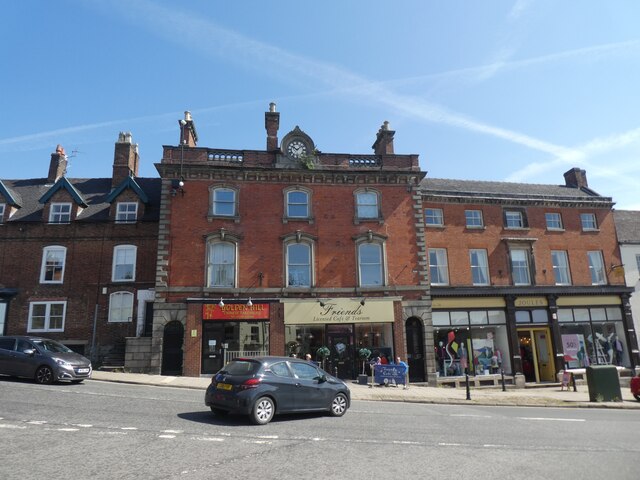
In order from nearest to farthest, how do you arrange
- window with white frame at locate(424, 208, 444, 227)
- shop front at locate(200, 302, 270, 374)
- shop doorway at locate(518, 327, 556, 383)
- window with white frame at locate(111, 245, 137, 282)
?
shop front at locate(200, 302, 270, 374) < window with white frame at locate(111, 245, 137, 282) < shop doorway at locate(518, 327, 556, 383) < window with white frame at locate(424, 208, 444, 227)

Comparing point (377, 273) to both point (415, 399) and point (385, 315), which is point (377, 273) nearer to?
point (385, 315)

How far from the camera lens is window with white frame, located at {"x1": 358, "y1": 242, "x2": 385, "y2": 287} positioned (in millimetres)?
21656

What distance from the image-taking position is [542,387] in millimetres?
22531

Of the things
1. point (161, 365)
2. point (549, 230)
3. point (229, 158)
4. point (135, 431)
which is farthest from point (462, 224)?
point (135, 431)

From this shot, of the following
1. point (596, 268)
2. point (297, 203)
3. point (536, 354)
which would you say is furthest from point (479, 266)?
point (297, 203)

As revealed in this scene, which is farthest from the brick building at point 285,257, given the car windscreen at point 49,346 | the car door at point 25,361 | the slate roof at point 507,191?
the car door at point 25,361

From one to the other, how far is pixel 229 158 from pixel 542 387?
20.3m

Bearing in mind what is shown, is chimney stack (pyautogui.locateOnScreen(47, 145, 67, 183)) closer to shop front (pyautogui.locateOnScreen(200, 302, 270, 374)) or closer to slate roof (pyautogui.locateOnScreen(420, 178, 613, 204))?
shop front (pyautogui.locateOnScreen(200, 302, 270, 374))

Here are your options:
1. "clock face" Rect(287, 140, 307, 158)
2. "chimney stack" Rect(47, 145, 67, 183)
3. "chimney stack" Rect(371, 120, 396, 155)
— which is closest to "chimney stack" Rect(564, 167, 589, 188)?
"chimney stack" Rect(371, 120, 396, 155)

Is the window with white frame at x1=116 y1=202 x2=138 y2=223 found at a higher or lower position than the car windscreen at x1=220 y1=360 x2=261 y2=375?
higher

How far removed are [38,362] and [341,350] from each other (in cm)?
1231

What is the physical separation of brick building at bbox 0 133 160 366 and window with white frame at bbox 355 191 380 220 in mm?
10842

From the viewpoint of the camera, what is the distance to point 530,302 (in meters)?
24.0

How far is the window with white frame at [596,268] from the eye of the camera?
25766mm
